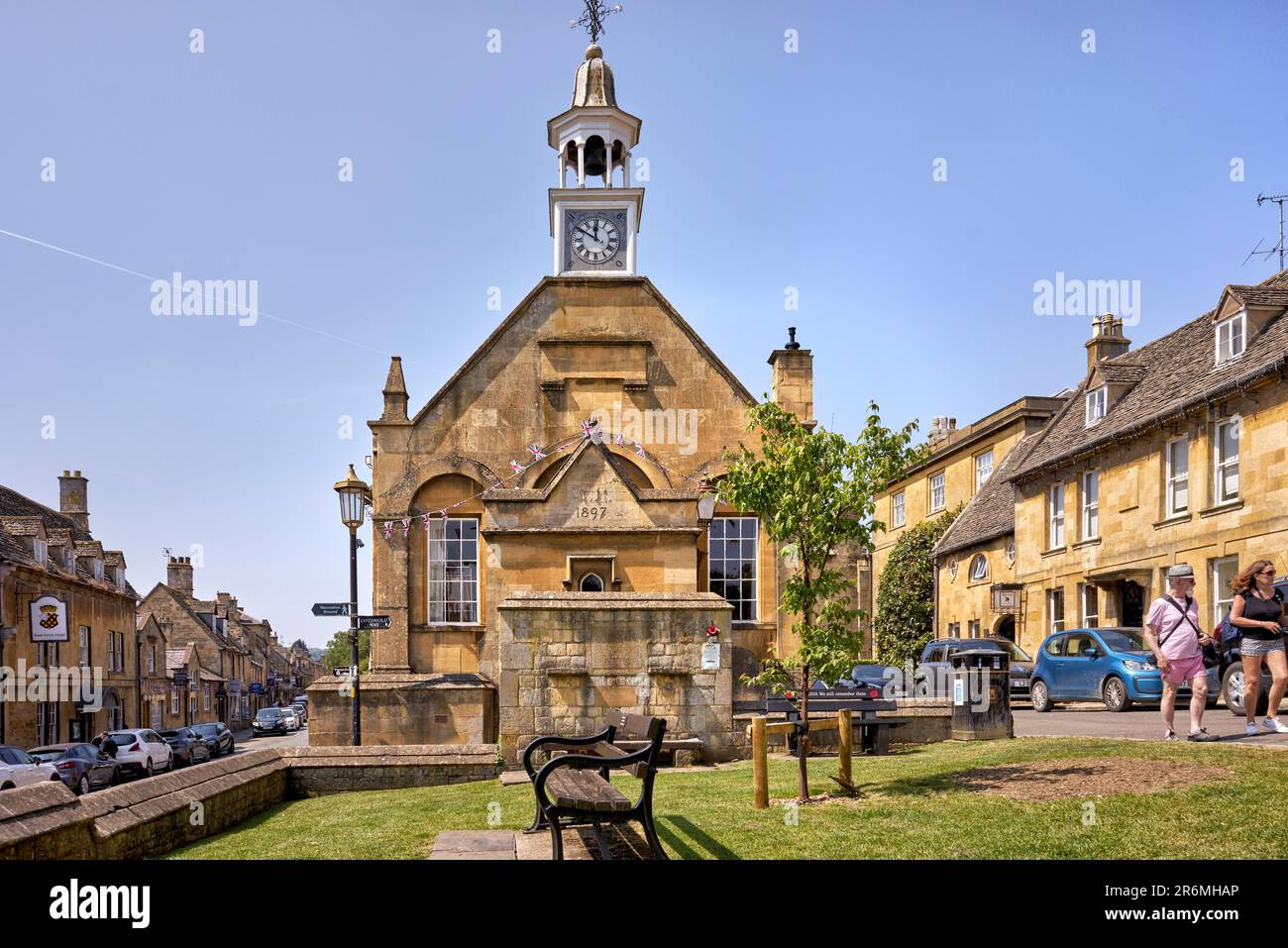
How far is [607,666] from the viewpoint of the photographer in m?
14.5

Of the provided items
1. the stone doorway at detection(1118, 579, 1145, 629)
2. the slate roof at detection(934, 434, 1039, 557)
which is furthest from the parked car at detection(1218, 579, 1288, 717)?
the slate roof at detection(934, 434, 1039, 557)

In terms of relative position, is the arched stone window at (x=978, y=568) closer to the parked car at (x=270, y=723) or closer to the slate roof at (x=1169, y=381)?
the slate roof at (x=1169, y=381)

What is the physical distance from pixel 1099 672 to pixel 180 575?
69.6 meters

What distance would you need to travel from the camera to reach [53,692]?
41156 mm

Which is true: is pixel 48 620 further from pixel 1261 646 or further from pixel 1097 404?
pixel 1261 646

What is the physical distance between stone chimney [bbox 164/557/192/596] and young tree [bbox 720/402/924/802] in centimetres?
7315

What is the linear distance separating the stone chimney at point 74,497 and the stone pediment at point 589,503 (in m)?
41.8

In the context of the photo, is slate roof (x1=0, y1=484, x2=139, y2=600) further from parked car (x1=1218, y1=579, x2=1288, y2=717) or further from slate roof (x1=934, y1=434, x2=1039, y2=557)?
parked car (x1=1218, y1=579, x2=1288, y2=717)

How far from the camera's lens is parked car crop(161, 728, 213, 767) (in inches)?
1421

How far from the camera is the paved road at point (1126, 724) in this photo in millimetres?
13016

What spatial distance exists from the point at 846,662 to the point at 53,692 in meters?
39.3

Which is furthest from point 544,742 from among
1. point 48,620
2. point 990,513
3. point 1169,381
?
point 48,620
